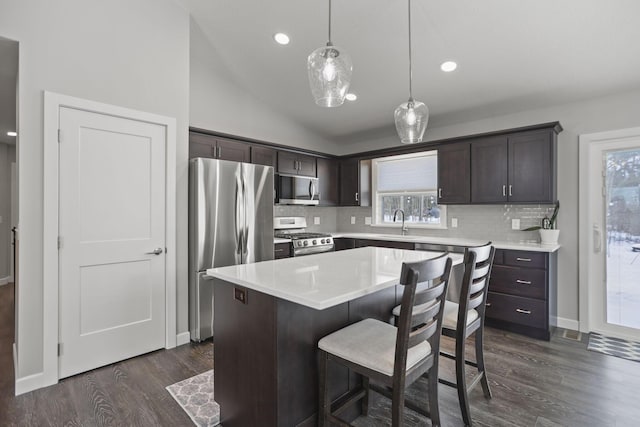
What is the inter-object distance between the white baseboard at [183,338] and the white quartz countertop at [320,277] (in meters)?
1.58

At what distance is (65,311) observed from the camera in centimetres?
250

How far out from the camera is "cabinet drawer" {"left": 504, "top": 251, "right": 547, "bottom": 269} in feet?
10.7

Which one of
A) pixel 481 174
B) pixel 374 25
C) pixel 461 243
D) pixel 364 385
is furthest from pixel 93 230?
pixel 481 174

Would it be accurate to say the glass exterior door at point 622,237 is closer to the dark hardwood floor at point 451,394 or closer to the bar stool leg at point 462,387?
the dark hardwood floor at point 451,394

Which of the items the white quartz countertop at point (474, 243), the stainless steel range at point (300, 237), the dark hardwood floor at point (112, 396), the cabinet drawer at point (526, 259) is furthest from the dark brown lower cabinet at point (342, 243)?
the dark hardwood floor at point (112, 396)

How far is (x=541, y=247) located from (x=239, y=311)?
3138 mm

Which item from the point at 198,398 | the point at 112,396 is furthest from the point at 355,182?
the point at 112,396

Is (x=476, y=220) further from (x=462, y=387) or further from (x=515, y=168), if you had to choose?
(x=462, y=387)

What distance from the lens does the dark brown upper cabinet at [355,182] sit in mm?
5277

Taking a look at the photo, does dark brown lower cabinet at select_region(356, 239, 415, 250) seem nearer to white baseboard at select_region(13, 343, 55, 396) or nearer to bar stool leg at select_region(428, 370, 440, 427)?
bar stool leg at select_region(428, 370, 440, 427)

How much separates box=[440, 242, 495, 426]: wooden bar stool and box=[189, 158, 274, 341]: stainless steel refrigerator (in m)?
2.18

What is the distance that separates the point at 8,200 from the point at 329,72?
253 inches

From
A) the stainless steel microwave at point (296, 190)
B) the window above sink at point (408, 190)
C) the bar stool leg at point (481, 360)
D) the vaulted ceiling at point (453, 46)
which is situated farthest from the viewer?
the window above sink at point (408, 190)

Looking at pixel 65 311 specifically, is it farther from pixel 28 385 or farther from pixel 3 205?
pixel 3 205
